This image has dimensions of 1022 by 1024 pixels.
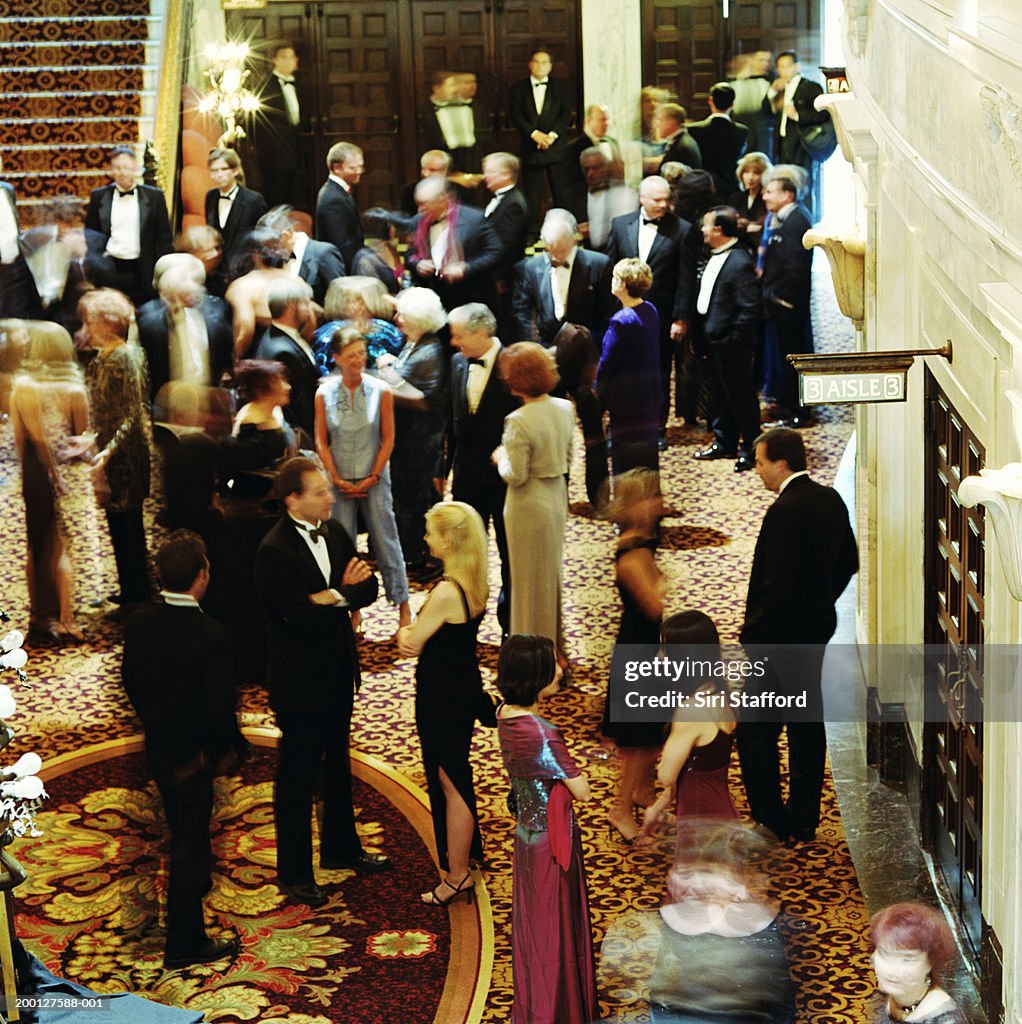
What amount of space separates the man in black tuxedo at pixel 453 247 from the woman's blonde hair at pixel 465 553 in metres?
5.41

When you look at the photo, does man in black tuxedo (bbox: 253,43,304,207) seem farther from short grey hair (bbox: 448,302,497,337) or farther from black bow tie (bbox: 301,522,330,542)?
black bow tie (bbox: 301,522,330,542)

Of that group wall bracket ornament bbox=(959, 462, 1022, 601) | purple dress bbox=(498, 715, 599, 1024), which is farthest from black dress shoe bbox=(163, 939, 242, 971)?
wall bracket ornament bbox=(959, 462, 1022, 601)

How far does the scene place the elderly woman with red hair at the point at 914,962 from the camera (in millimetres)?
4484

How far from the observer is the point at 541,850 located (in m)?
5.86

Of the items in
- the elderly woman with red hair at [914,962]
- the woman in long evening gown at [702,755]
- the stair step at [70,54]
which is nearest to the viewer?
the elderly woman with red hair at [914,962]

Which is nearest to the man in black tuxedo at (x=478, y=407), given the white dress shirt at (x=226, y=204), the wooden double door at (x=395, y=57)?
the white dress shirt at (x=226, y=204)

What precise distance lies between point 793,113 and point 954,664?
31.0 ft

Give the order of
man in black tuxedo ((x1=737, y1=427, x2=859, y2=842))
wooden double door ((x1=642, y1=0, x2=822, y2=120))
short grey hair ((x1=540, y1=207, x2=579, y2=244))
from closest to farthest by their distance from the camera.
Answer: man in black tuxedo ((x1=737, y1=427, x2=859, y2=842))
short grey hair ((x1=540, y1=207, x2=579, y2=244))
wooden double door ((x1=642, y1=0, x2=822, y2=120))

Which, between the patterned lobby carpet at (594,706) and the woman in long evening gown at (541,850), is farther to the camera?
the patterned lobby carpet at (594,706)

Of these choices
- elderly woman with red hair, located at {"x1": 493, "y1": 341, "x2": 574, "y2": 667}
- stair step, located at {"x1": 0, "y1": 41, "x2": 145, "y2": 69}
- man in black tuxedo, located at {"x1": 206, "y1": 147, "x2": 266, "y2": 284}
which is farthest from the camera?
stair step, located at {"x1": 0, "y1": 41, "x2": 145, "y2": 69}

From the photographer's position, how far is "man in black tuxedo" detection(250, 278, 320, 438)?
360 inches

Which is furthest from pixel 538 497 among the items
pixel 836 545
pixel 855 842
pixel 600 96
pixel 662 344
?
pixel 600 96

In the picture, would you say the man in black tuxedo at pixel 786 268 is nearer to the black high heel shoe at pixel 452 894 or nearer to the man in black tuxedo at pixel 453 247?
the man in black tuxedo at pixel 453 247

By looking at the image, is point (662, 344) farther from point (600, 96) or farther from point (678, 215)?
point (600, 96)
